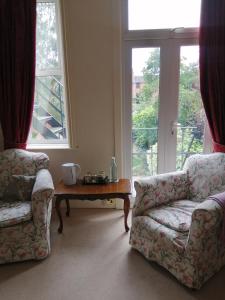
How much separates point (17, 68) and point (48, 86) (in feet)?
1.39

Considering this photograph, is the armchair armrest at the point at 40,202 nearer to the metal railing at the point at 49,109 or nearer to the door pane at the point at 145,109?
the metal railing at the point at 49,109

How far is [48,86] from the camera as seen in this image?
9.51 feet

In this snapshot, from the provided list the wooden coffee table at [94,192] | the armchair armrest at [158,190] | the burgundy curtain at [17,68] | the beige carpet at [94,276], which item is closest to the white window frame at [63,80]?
the burgundy curtain at [17,68]

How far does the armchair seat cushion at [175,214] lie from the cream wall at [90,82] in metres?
0.98

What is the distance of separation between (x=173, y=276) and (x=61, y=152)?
5.79 feet

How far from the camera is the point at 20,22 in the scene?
2504 mm

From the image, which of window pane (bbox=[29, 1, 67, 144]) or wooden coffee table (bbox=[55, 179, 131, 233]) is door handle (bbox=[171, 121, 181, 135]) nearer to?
wooden coffee table (bbox=[55, 179, 131, 233])

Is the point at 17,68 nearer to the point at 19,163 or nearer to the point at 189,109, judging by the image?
the point at 19,163

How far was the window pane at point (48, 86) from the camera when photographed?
8.98 ft

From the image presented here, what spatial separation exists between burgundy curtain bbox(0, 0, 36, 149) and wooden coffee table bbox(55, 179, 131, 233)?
80 cm

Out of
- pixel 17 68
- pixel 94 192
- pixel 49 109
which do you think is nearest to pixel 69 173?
pixel 94 192

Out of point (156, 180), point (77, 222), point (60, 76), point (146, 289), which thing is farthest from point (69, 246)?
point (60, 76)

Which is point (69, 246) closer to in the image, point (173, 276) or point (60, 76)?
point (173, 276)

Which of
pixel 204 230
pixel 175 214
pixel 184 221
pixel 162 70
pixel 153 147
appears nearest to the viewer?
pixel 204 230
